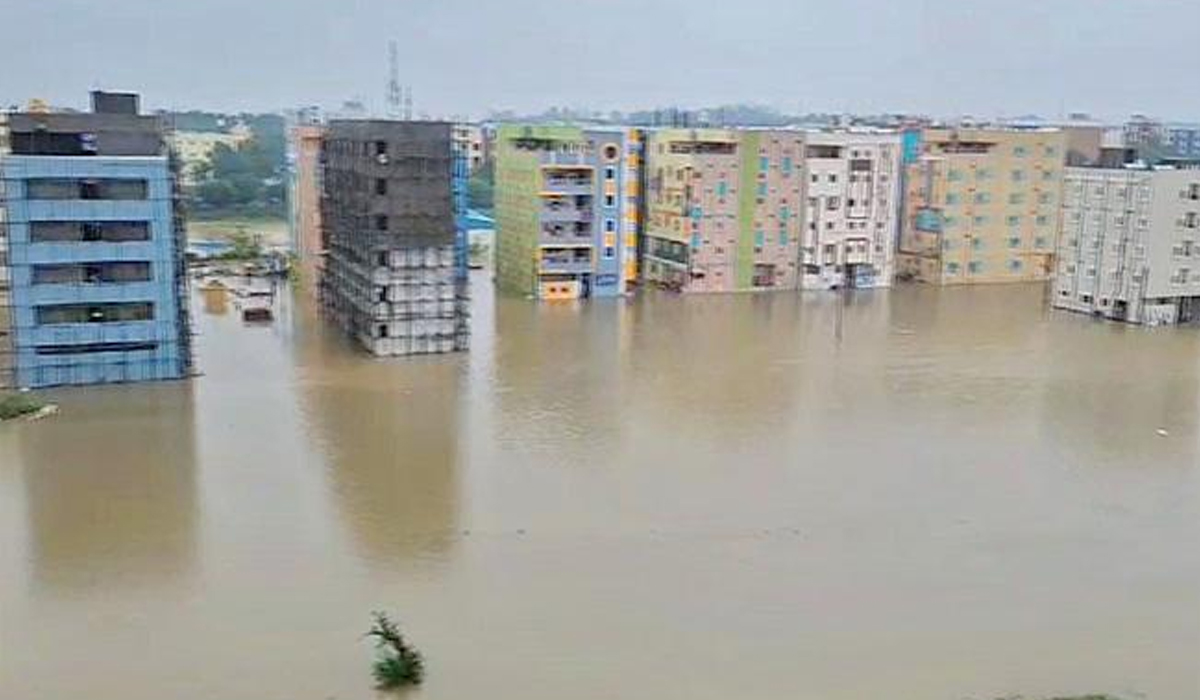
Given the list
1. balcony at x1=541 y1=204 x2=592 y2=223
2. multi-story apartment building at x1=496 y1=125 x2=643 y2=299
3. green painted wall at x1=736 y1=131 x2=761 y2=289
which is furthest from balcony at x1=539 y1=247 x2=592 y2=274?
green painted wall at x1=736 y1=131 x2=761 y2=289

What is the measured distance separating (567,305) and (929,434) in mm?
7644

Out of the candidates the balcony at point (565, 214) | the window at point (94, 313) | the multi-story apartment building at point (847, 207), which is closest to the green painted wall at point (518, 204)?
the balcony at point (565, 214)

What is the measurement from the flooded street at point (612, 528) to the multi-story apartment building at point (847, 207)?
557cm

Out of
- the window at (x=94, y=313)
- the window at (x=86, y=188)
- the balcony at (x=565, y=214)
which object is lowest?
the window at (x=94, y=313)

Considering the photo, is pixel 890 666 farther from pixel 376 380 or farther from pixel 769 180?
pixel 769 180

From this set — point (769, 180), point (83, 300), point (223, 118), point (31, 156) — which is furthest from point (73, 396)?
point (223, 118)

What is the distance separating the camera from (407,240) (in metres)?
13.0

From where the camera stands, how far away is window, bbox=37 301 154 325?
11.3 metres

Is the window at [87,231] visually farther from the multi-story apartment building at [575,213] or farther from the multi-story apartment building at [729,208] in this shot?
the multi-story apartment building at [729,208]

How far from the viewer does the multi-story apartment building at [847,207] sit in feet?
62.3

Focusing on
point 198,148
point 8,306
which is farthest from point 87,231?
point 198,148

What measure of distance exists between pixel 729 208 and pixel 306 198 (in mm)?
6807

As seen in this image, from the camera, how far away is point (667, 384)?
12.3 meters

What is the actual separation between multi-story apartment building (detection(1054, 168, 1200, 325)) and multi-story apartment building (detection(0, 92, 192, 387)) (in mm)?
11998
